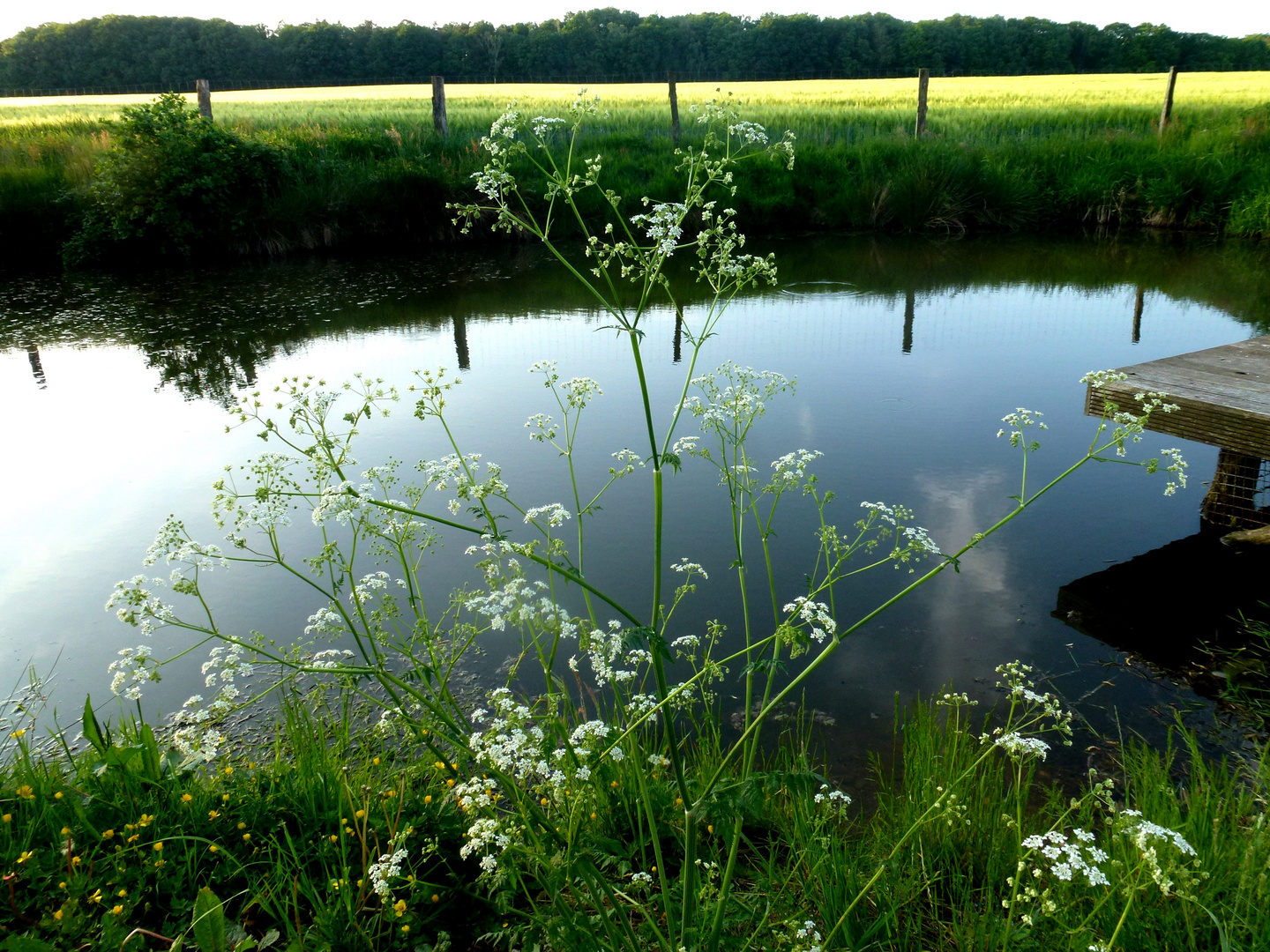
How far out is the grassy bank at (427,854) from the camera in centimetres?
182

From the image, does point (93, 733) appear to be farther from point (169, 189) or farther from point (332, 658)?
point (169, 189)

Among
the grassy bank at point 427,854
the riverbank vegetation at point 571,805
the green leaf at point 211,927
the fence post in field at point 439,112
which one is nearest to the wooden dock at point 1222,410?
the riverbank vegetation at point 571,805

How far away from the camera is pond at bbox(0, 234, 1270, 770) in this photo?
3.55m

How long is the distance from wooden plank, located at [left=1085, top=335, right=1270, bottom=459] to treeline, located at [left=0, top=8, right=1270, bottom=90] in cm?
5277

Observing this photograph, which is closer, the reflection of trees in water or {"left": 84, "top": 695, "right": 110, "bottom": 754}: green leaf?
{"left": 84, "top": 695, "right": 110, "bottom": 754}: green leaf

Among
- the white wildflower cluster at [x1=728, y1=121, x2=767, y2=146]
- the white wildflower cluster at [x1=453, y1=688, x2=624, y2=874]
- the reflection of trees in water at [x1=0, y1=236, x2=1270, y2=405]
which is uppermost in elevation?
the white wildflower cluster at [x1=728, y1=121, x2=767, y2=146]

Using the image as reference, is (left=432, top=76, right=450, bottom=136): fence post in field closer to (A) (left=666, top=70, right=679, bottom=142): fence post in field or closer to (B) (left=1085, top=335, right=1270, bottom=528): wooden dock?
(A) (left=666, top=70, right=679, bottom=142): fence post in field

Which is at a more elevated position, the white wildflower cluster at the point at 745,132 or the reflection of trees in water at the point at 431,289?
the white wildflower cluster at the point at 745,132

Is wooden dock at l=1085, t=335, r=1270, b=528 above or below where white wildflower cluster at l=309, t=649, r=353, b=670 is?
below

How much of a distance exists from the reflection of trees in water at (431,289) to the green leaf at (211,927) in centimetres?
565

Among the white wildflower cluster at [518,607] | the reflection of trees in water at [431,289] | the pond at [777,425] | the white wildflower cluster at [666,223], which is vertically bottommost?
the pond at [777,425]

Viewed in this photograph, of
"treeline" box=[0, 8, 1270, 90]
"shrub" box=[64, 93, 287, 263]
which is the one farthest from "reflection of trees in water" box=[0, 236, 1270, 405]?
"treeline" box=[0, 8, 1270, 90]

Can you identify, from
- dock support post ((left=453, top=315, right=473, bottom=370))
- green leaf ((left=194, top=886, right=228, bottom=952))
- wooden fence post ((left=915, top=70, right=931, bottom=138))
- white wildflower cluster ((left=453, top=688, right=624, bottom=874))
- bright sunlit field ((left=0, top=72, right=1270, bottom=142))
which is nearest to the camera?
white wildflower cluster ((left=453, top=688, right=624, bottom=874))

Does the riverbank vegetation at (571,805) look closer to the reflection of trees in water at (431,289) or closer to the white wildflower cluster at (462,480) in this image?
the white wildflower cluster at (462,480)
